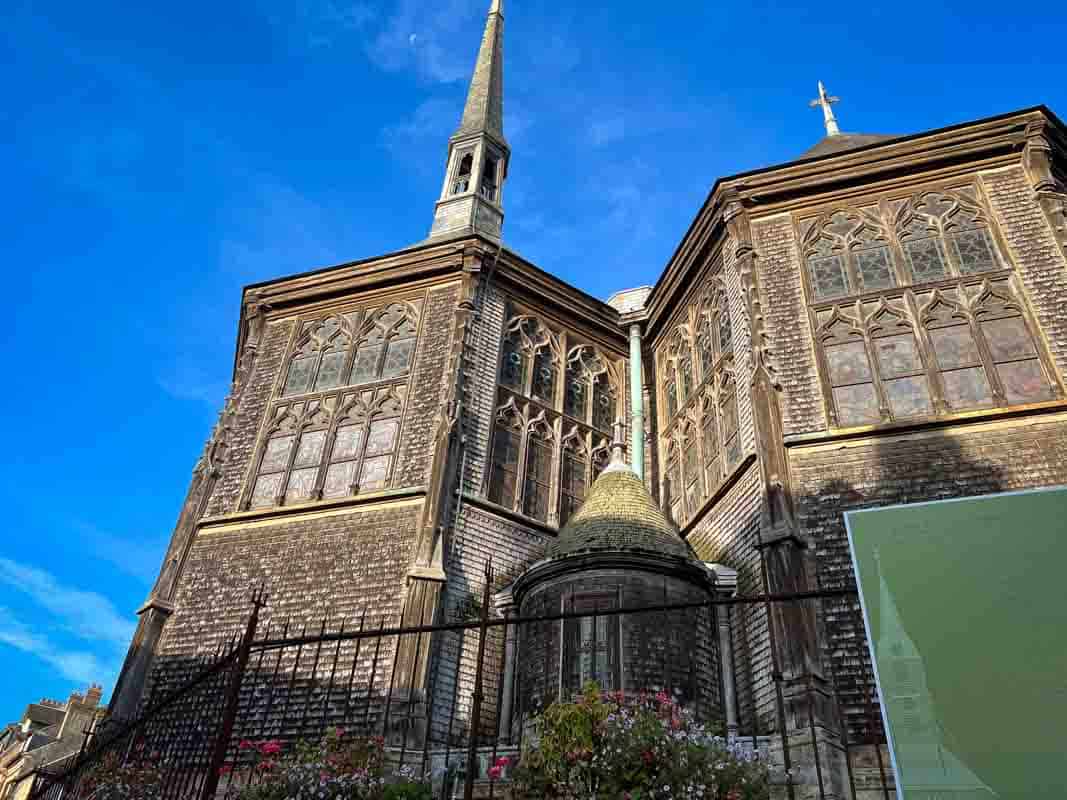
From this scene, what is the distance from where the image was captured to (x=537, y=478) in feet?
65.9

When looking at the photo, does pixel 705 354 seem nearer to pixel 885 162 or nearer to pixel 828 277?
pixel 828 277

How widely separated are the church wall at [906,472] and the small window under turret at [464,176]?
16.6 metres

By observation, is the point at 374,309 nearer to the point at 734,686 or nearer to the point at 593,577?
the point at 593,577

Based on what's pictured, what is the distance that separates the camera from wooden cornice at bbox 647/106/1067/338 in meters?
18.4

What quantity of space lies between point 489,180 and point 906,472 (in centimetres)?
1815

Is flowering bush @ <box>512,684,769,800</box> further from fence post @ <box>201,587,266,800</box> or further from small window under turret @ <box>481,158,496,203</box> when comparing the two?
→ small window under turret @ <box>481,158,496,203</box>

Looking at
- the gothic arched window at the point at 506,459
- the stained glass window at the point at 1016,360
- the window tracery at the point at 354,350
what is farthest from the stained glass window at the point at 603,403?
the stained glass window at the point at 1016,360

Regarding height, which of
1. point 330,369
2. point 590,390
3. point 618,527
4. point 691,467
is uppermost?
point 590,390

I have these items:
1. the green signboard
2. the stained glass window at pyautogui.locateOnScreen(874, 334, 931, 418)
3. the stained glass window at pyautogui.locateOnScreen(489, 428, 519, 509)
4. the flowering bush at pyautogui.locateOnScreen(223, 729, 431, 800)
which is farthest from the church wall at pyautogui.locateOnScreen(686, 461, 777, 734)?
the green signboard

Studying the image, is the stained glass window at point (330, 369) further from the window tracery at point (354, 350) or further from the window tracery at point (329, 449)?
the window tracery at point (329, 449)

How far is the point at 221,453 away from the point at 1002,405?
15785 mm

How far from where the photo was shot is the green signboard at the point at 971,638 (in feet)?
20.3

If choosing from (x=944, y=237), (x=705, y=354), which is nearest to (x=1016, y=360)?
(x=944, y=237)

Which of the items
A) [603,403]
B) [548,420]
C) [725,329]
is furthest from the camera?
[603,403]
